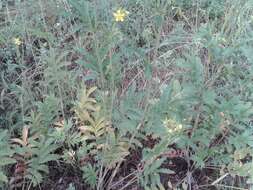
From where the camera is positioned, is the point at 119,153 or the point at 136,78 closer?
the point at 119,153

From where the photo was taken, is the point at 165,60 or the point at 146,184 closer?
the point at 146,184

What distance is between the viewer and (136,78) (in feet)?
6.69

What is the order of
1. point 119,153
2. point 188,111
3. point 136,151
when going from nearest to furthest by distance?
point 119,153 < point 188,111 < point 136,151

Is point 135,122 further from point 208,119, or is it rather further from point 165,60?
point 165,60

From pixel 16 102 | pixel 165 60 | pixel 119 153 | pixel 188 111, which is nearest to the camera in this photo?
pixel 119 153

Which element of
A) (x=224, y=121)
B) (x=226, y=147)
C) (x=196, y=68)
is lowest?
(x=226, y=147)

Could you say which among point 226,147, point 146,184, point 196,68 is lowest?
point 146,184

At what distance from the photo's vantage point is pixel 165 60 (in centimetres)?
215

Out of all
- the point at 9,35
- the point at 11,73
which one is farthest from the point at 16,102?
the point at 9,35

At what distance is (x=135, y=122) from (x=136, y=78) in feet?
1.53

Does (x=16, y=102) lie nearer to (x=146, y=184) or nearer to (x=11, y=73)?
(x=11, y=73)

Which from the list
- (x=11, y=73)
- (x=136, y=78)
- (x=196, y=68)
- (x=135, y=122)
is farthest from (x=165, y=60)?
(x=11, y=73)

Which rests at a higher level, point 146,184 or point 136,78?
point 136,78

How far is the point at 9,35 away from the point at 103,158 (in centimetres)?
92
